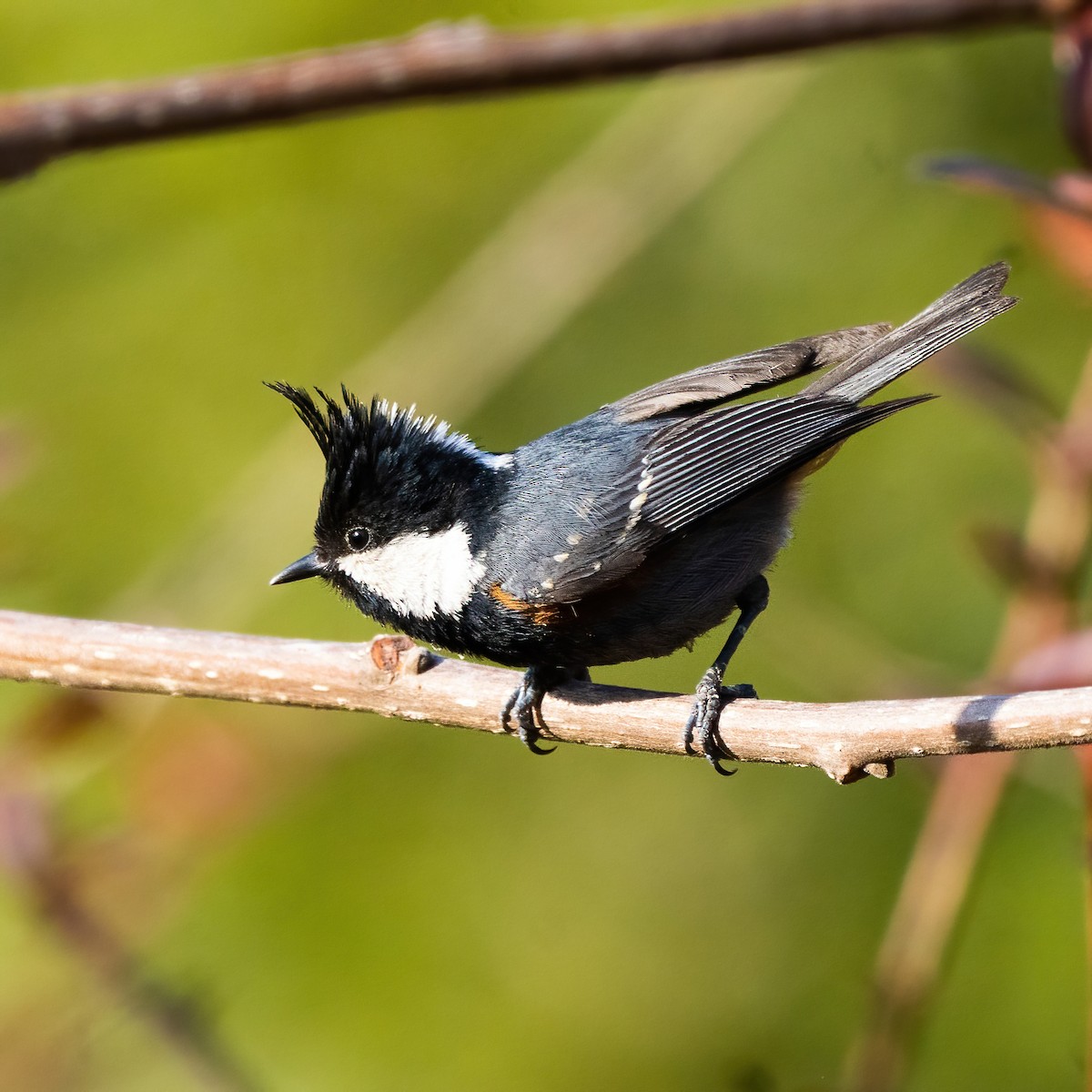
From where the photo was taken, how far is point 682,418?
3.06 meters

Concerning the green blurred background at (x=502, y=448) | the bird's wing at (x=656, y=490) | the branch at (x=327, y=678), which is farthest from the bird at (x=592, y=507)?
the green blurred background at (x=502, y=448)

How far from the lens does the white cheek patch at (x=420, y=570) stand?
9.51 ft

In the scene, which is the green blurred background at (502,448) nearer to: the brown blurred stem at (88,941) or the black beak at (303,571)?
the brown blurred stem at (88,941)

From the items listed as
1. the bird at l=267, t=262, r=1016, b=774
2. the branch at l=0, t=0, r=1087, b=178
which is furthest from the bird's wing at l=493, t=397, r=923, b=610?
the branch at l=0, t=0, r=1087, b=178

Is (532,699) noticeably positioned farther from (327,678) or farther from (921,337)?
(921,337)

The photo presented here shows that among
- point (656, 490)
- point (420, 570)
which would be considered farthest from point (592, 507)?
point (420, 570)

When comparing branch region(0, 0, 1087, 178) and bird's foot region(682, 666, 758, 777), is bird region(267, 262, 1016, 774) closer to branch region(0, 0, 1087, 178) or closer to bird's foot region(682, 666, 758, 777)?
bird's foot region(682, 666, 758, 777)

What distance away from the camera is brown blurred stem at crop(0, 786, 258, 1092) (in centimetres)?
234

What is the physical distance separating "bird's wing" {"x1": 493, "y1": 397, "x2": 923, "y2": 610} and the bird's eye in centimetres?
32

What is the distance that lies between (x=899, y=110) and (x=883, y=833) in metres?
2.40

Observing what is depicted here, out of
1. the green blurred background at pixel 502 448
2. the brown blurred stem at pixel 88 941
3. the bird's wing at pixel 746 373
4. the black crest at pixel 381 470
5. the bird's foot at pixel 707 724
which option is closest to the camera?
the brown blurred stem at pixel 88 941

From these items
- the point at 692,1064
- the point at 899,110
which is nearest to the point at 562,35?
the point at 899,110

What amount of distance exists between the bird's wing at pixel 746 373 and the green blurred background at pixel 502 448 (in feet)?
1.37

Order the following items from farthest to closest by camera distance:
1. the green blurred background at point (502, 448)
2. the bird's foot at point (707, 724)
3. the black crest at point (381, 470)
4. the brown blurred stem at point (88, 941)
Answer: the green blurred background at point (502, 448)
the black crest at point (381, 470)
the bird's foot at point (707, 724)
the brown blurred stem at point (88, 941)
